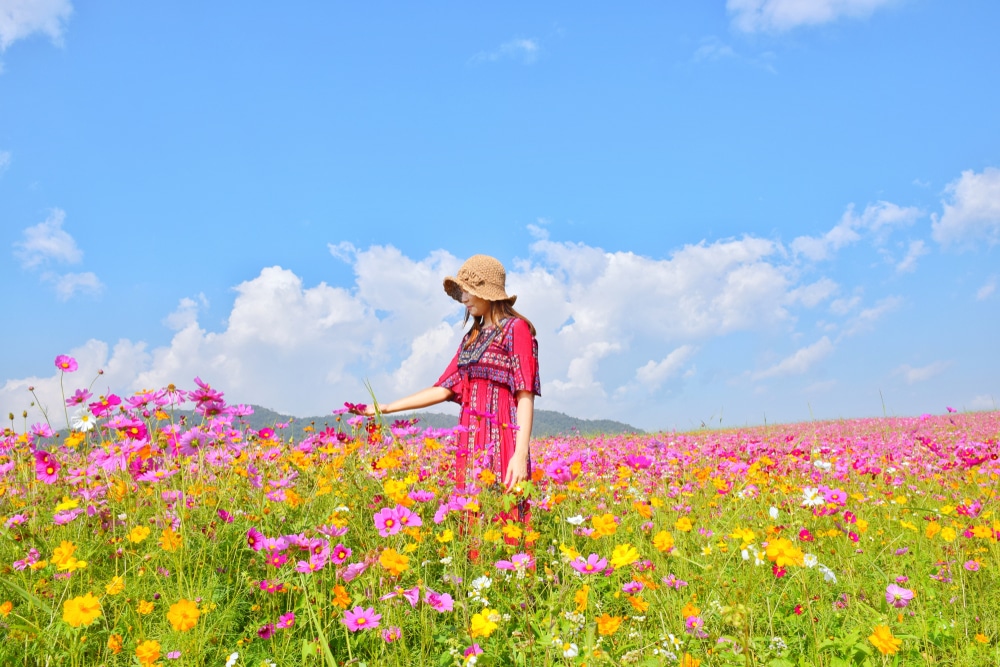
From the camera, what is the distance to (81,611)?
2.31 m

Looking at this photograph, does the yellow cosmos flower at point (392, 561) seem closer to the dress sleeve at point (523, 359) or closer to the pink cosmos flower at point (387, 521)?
the pink cosmos flower at point (387, 521)

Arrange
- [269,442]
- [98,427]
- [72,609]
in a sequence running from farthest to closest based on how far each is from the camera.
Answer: [269,442] < [98,427] < [72,609]

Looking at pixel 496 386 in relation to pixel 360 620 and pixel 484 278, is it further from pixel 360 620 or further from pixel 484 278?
pixel 360 620

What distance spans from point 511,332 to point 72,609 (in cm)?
251

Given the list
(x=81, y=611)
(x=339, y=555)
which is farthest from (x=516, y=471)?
(x=81, y=611)

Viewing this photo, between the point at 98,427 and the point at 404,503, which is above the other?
the point at 98,427

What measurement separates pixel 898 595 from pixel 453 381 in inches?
102

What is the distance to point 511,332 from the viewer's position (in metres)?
4.11

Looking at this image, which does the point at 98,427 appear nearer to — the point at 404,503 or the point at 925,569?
the point at 404,503

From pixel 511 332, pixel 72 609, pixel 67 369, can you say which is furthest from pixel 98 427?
pixel 511 332

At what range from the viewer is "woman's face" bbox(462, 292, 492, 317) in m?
4.26

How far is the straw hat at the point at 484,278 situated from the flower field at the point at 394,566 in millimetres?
941

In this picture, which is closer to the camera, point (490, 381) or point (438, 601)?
point (438, 601)

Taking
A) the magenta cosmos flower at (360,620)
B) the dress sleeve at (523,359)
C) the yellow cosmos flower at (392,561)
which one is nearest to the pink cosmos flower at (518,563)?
the yellow cosmos flower at (392,561)
